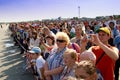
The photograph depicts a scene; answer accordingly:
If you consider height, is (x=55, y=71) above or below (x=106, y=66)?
below

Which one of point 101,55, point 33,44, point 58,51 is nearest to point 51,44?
point 58,51

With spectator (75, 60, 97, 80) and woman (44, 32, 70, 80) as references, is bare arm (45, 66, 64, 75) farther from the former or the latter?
spectator (75, 60, 97, 80)

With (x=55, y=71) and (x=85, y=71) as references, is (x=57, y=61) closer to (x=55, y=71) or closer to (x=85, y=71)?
(x=55, y=71)

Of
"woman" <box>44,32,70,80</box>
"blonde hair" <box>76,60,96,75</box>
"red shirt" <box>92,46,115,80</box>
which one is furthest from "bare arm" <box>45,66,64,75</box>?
"blonde hair" <box>76,60,96,75</box>

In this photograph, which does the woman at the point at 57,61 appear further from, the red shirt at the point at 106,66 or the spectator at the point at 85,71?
the spectator at the point at 85,71

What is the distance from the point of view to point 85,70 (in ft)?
8.36

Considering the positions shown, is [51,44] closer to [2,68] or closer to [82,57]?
[82,57]

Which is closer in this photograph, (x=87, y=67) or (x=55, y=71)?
(x=87, y=67)

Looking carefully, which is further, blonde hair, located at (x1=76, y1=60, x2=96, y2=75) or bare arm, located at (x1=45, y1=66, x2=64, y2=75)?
bare arm, located at (x1=45, y1=66, x2=64, y2=75)

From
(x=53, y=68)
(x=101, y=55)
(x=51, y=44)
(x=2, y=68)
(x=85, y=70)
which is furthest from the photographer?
(x=2, y=68)

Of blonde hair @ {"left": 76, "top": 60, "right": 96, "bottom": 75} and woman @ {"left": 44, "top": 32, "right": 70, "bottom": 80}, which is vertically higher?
blonde hair @ {"left": 76, "top": 60, "right": 96, "bottom": 75}

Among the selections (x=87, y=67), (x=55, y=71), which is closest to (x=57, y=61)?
(x=55, y=71)

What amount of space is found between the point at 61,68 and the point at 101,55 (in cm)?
65

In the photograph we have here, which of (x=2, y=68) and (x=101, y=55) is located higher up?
(x=101, y=55)
